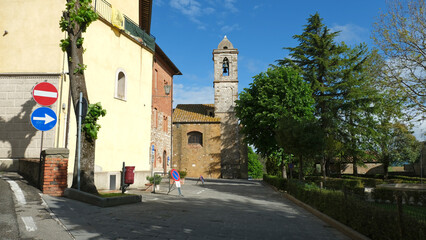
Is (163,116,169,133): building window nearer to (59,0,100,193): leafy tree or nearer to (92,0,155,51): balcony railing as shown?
(92,0,155,51): balcony railing

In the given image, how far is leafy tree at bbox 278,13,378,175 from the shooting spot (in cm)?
2628

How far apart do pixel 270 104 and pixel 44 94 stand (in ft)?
60.7

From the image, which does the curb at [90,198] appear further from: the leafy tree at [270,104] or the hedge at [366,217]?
the leafy tree at [270,104]

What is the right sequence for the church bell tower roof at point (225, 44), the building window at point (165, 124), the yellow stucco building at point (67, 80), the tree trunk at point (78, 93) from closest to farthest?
the tree trunk at point (78, 93) → the yellow stucco building at point (67, 80) → the building window at point (165, 124) → the church bell tower roof at point (225, 44)

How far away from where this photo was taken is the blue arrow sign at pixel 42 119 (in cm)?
744

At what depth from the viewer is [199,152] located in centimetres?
3856

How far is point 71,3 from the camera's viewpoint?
8484mm

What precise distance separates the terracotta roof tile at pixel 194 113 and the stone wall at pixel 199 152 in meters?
0.71

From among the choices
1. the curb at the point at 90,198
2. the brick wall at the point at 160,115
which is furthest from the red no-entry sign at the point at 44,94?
the brick wall at the point at 160,115

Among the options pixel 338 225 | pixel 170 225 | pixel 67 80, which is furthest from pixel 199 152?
pixel 170 225

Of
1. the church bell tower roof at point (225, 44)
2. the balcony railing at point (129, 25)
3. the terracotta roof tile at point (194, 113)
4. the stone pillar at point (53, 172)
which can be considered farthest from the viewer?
the church bell tower roof at point (225, 44)

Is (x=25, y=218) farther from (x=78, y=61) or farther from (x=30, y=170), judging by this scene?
(x=78, y=61)

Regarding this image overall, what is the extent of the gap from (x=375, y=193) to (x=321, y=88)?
40.2 ft

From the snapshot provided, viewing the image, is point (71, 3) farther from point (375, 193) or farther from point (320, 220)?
point (375, 193)
